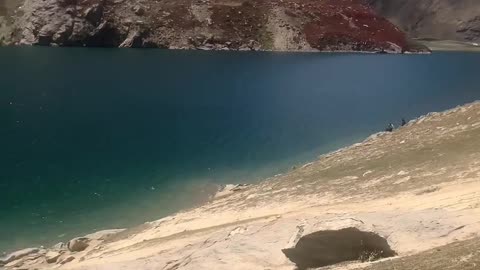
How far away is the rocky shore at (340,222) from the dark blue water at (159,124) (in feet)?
12.3

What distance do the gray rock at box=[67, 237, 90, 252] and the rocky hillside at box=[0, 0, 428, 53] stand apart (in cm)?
11078

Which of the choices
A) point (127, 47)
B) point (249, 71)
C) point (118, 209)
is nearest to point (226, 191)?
point (118, 209)

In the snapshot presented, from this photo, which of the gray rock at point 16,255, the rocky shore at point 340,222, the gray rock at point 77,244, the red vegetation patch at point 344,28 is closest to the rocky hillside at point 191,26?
the red vegetation patch at point 344,28

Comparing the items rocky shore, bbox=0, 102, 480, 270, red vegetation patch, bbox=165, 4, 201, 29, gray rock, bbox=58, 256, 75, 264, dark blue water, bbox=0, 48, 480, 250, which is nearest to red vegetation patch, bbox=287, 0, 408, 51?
red vegetation patch, bbox=165, 4, 201, 29

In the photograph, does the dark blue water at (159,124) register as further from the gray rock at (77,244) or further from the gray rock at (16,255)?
the gray rock at (77,244)

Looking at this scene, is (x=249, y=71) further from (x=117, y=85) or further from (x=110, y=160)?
(x=110, y=160)

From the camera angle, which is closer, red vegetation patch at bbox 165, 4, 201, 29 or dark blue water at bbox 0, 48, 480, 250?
dark blue water at bbox 0, 48, 480, 250

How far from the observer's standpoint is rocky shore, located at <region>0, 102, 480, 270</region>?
1352 centimetres

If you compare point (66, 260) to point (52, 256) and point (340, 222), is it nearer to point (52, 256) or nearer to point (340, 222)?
point (52, 256)

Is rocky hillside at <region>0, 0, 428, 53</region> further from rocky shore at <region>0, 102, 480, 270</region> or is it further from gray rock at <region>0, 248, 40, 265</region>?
gray rock at <region>0, 248, 40, 265</region>

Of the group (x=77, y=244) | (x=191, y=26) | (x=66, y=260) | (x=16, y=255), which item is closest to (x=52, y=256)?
(x=66, y=260)

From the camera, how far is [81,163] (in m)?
35.1

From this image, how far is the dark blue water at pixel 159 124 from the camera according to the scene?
94.6 ft

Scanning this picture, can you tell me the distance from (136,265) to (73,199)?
42.3 ft
